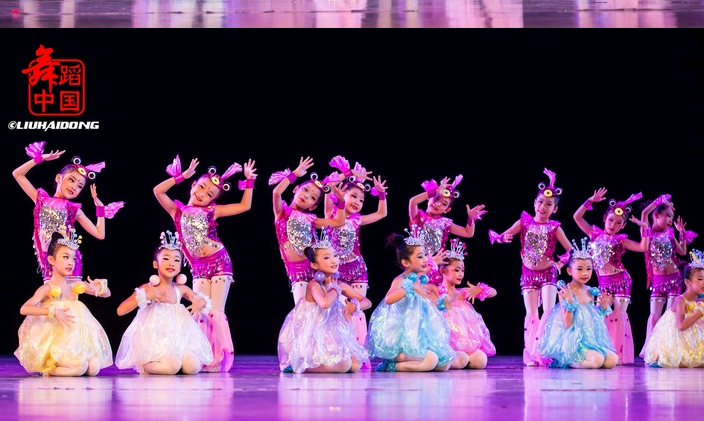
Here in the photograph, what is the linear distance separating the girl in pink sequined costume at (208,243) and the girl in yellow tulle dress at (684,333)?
2.55 metres

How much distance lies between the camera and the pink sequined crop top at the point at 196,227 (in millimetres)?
6023

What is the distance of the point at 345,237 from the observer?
6.48m

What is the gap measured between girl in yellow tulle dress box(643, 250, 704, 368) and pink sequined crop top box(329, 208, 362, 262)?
6.31ft

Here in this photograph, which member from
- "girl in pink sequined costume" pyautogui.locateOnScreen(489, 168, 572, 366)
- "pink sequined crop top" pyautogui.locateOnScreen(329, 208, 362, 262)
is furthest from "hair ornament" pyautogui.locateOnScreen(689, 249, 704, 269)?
"pink sequined crop top" pyautogui.locateOnScreen(329, 208, 362, 262)

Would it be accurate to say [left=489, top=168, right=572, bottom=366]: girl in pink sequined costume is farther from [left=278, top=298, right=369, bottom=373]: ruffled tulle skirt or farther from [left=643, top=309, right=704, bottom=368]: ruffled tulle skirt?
[left=278, top=298, right=369, bottom=373]: ruffled tulle skirt

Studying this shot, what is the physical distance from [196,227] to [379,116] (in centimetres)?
217

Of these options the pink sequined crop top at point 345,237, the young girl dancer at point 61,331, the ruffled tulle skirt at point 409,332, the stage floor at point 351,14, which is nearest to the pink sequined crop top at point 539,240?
the pink sequined crop top at point 345,237

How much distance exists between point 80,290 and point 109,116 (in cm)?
261

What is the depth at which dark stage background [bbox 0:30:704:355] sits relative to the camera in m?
7.68

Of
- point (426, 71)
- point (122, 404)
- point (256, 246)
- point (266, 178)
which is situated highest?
point (426, 71)

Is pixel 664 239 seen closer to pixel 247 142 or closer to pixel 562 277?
pixel 562 277

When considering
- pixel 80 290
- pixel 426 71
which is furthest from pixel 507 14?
pixel 80 290

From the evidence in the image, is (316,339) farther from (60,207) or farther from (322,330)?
(60,207)

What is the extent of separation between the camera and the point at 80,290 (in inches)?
210
